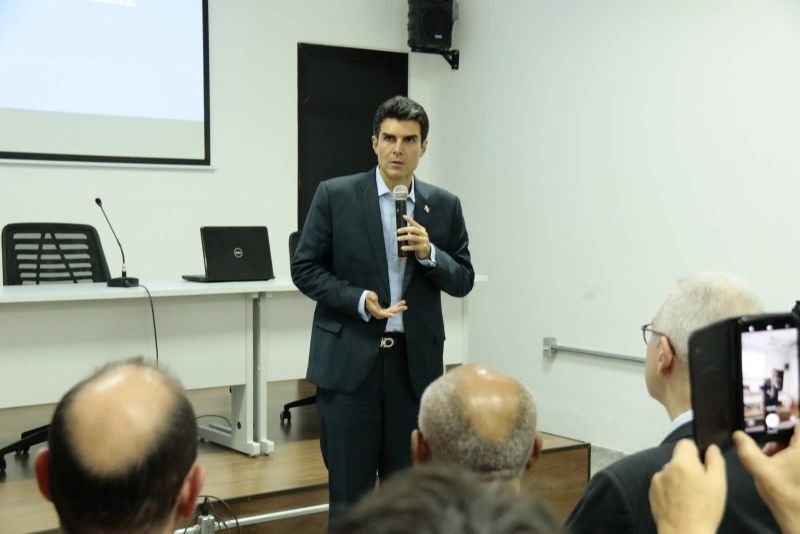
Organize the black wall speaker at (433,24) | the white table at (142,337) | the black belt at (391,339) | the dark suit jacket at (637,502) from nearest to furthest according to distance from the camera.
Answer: the dark suit jacket at (637,502) → the black belt at (391,339) → the white table at (142,337) → the black wall speaker at (433,24)

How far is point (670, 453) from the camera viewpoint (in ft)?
4.83

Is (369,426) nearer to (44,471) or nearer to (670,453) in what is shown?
(670,453)

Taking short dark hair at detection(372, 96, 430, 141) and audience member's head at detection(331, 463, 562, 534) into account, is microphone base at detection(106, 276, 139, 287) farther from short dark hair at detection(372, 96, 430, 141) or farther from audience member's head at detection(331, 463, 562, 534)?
audience member's head at detection(331, 463, 562, 534)

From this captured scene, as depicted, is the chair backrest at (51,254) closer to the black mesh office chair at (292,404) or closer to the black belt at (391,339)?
the black mesh office chair at (292,404)

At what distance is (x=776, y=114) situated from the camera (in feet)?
14.0

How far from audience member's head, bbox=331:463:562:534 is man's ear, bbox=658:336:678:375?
1.08 m

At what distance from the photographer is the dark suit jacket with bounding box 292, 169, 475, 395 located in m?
2.81

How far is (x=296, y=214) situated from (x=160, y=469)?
5230mm

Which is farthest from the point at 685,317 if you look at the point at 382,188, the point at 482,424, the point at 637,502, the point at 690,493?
the point at 382,188

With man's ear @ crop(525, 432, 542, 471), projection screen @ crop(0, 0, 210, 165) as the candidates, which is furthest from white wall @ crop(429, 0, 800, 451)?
man's ear @ crop(525, 432, 542, 471)

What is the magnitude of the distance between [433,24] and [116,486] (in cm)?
549

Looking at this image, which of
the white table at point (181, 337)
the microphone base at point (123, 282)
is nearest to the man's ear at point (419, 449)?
the white table at point (181, 337)

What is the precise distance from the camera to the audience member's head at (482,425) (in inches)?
51.4

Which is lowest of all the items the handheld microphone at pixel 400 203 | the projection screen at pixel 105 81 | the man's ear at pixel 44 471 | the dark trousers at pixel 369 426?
the dark trousers at pixel 369 426
